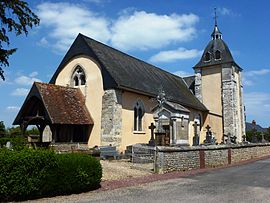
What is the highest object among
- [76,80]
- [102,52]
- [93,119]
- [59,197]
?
[102,52]

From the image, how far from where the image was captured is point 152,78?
2888 cm

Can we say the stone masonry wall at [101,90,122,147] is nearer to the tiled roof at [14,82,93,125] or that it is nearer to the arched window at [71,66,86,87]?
the tiled roof at [14,82,93,125]

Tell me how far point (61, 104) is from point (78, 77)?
3.92 m

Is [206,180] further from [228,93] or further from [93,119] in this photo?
[228,93]

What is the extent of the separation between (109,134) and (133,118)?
9.26 feet

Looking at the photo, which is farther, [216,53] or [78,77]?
[216,53]

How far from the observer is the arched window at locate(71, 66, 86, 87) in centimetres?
2397

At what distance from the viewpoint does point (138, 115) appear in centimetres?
2417

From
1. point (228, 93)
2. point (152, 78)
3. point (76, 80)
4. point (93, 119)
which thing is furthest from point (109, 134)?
point (228, 93)

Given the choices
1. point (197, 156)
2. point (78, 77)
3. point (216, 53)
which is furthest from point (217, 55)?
point (197, 156)

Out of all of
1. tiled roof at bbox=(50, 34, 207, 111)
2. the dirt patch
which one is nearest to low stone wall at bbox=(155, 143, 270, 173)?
the dirt patch

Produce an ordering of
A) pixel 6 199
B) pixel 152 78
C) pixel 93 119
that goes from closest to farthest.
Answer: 1. pixel 6 199
2. pixel 93 119
3. pixel 152 78

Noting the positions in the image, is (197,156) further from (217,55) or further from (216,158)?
(217,55)

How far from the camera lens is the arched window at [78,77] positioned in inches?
944
